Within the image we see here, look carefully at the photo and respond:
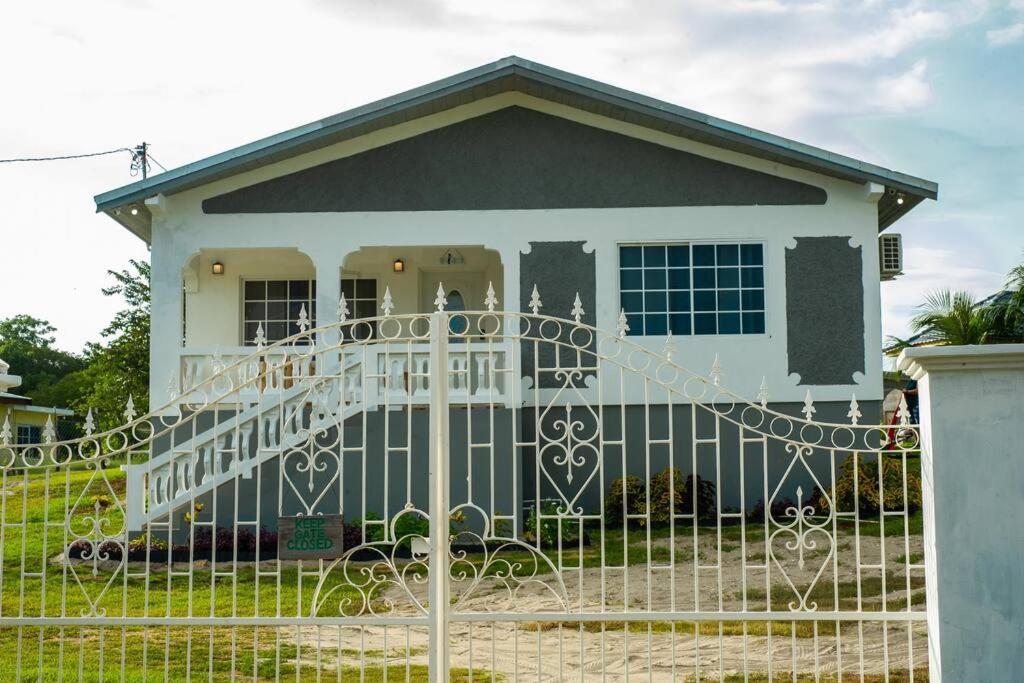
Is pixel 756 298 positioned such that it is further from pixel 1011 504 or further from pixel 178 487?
pixel 1011 504

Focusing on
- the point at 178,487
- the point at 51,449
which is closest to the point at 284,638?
the point at 51,449

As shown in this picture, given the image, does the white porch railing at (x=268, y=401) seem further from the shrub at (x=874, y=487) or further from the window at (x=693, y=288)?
the shrub at (x=874, y=487)

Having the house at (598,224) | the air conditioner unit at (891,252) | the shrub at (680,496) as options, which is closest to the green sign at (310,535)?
the shrub at (680,496)

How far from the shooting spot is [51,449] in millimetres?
7137

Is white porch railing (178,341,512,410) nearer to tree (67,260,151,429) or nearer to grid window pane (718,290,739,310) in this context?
grid window pane (718,290,739,310)

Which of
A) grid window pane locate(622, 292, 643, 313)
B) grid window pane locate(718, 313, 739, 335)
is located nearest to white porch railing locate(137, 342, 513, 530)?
grid window pane locate(622, 292, 643, 313)

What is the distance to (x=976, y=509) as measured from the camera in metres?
6.44

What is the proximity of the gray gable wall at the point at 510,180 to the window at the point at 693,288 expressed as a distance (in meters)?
0.66

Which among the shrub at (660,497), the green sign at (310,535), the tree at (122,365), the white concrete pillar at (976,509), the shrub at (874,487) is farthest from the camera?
the tree at (122,365)

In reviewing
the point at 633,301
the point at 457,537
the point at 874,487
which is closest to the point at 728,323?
the point at 633,301

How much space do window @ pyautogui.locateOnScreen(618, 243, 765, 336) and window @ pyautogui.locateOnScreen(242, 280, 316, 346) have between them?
16.8 ft

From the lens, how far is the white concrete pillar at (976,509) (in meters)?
6.38

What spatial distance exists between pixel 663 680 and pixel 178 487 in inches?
284

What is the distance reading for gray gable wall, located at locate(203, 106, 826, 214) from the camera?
15500mm
